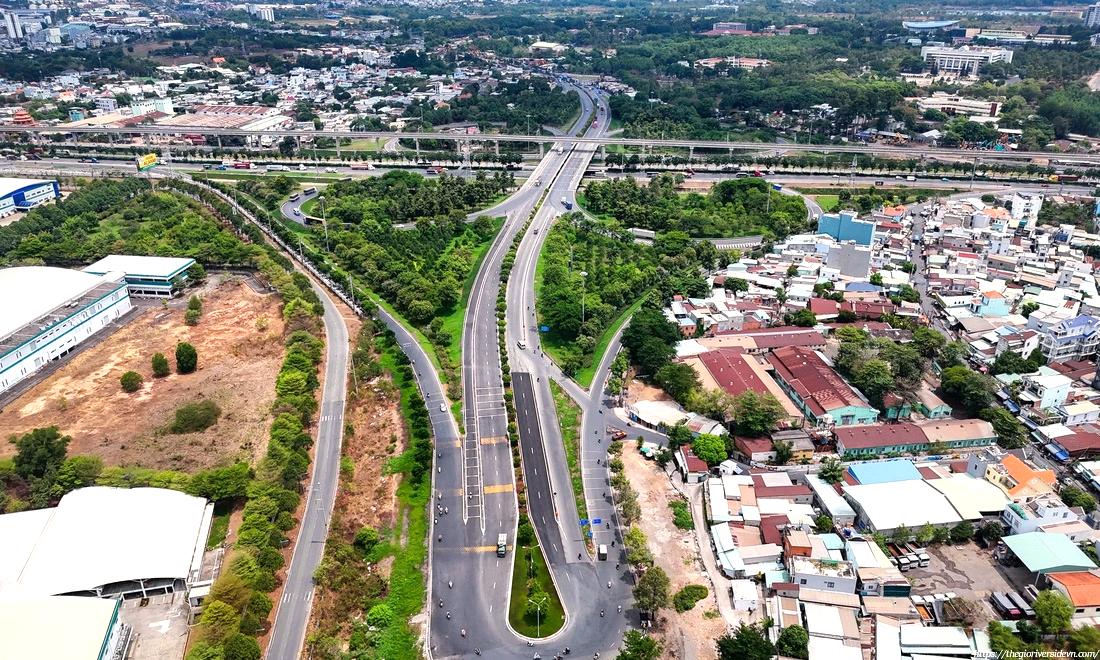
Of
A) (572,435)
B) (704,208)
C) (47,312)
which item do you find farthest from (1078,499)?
(47,312)

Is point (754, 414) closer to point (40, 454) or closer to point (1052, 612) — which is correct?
point (1052, 612)

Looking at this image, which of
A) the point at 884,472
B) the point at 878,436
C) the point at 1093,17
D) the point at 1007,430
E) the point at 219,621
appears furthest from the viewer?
the point at 1093,17

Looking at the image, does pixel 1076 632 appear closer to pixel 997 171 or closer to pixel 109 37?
pixel 997 171

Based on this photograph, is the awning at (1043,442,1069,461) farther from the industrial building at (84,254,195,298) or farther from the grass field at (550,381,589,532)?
the industrial building at (84,254,195,298)

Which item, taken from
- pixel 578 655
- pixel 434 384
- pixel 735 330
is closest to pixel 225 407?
pixel 434 384

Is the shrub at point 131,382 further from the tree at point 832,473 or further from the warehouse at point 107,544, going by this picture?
the tree at point 832,473

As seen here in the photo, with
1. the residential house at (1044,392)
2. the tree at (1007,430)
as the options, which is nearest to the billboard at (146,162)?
the tree at (1007,430)
